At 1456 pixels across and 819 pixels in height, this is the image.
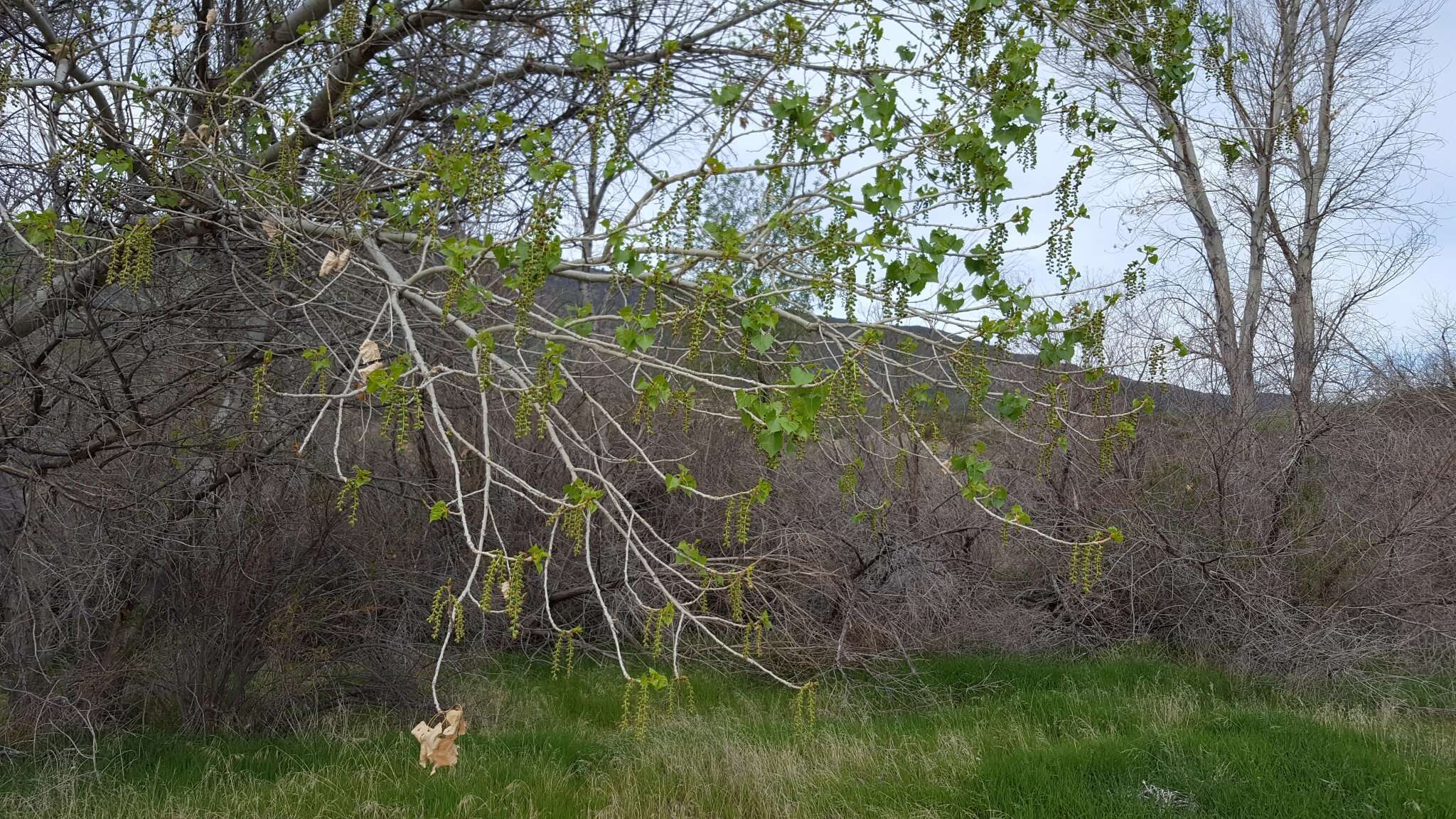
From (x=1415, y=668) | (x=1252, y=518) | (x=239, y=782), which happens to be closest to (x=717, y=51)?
(x=239, y=782)

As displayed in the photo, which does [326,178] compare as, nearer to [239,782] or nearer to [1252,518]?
[239,782]

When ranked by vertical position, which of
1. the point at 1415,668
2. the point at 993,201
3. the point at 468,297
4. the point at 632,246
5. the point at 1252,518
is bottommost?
the point at 1415,668

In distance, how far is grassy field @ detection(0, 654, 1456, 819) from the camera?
16.0 ft

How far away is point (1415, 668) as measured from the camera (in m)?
7.57

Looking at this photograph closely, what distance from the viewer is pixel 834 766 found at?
5551mm

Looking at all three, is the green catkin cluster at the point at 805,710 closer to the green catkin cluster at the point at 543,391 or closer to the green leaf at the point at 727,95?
the green catkin cluster at the point at 543,391

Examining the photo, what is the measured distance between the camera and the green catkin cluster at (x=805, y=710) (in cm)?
368

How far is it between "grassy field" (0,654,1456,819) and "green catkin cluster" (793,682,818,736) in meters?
0.10

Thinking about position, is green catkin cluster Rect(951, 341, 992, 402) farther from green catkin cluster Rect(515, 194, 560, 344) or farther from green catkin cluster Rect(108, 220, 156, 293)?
green catkin cluster Rect(108, 220, 156, 293)

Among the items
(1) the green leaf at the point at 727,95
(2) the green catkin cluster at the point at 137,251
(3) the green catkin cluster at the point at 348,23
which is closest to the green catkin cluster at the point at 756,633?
(1) the green leaf at the point at 727,95

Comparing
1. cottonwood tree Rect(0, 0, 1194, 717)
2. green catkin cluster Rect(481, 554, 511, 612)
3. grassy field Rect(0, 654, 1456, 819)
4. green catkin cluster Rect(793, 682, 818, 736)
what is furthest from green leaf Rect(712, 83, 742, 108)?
grassy field Rect(0, 654, 1456, 819)

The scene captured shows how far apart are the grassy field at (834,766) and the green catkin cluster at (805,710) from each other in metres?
0.10

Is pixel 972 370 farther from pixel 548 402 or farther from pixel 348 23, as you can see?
pixel 348 23

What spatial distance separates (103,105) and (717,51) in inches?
133
